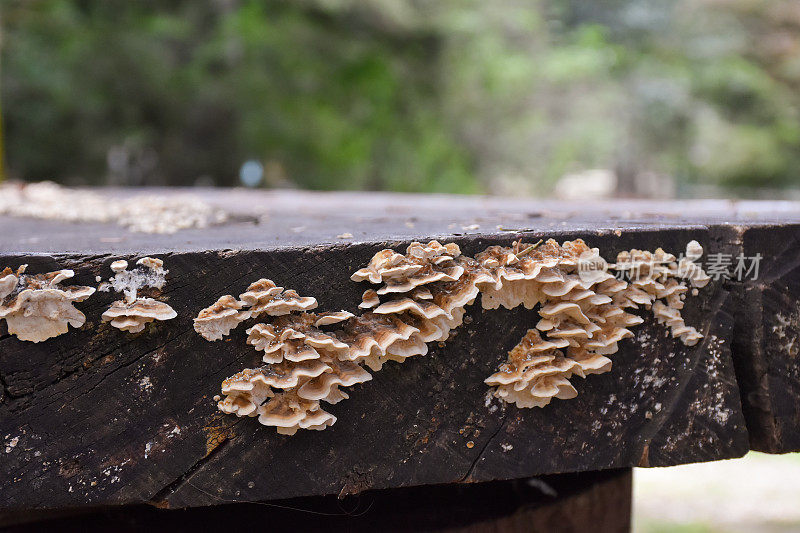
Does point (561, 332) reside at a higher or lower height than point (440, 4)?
lower

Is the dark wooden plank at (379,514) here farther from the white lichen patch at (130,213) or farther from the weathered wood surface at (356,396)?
the white lichen patch at (130,213)

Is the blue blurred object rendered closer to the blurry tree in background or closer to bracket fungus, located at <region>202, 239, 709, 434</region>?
the blurry tree in background

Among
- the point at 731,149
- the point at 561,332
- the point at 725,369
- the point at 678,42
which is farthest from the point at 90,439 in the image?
the point at 678,42

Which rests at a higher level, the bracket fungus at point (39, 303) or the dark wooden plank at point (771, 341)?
the bracket fungus at point (39, 303)

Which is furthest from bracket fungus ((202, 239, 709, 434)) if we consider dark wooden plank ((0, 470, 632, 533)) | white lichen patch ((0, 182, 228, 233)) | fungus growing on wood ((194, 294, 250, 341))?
white lichen patch ((0, 182, 228, 233))

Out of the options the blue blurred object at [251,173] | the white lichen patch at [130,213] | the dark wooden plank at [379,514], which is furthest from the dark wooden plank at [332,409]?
the blue blurred object at [251,173]

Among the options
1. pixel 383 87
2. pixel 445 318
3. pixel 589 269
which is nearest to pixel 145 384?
pixel 445 318

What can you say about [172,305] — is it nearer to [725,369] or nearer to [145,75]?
[725,369]
